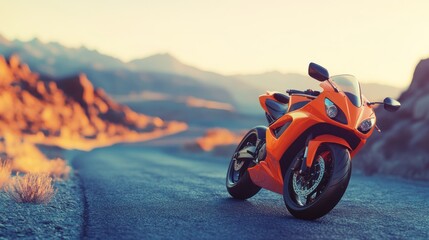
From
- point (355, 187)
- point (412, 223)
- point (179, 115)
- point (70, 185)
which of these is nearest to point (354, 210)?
point (412, 223)

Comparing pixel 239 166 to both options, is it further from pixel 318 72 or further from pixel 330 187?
pixel 330 187

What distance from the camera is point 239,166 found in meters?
8.09

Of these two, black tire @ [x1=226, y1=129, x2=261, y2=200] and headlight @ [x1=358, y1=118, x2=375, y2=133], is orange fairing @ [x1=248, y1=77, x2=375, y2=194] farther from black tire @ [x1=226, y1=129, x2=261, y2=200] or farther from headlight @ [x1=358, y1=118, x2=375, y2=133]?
black tire @ [x1=226, y1=129, x2=261, y2=200]

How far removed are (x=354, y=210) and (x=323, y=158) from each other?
133 cm

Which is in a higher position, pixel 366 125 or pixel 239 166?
pixel 366 125

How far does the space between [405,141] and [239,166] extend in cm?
963

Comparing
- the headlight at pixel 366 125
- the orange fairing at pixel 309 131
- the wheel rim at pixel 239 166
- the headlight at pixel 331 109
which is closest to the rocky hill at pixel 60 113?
the wheel rim at pixel 239 166

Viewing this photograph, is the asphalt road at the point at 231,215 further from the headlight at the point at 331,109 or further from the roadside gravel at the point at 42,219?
the headlight at the point at 331,109

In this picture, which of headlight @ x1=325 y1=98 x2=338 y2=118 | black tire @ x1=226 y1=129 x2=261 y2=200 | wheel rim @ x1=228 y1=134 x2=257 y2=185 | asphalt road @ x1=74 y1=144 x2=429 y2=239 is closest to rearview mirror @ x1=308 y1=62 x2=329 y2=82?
headlight @ x1=325 y1=98 x2=338 y2=118

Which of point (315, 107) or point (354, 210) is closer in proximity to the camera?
point (315, 107)

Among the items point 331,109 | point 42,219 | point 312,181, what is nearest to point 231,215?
point 312,181

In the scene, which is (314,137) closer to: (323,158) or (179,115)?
(323,158)

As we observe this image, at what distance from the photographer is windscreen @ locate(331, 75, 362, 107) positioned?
20.1ft

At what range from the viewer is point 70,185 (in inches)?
422
